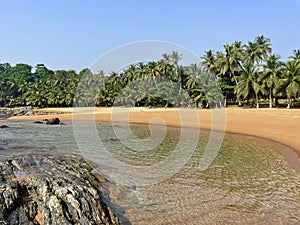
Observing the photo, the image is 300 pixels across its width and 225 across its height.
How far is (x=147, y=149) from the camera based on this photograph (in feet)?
52.2

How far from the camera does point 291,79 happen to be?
127 feet

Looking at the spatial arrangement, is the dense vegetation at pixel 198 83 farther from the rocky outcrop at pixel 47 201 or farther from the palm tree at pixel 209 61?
the rocky outcrop at pixel 47 201

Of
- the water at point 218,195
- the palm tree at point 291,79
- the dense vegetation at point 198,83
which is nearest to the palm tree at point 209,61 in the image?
the dense vegetation at point 198,83

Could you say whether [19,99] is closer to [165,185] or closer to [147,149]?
[147,149]

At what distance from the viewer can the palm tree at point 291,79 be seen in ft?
124

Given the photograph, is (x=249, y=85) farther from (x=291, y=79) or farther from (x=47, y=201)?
(x=47, y=201)

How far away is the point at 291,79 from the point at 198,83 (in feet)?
53.8

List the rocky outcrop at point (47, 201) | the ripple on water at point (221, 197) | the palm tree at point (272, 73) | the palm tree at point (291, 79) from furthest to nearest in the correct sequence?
the palm tree at point (272, 73) < the palm tree at point (291, 79) < the ripple on water at point (221, 197) < the rocky outcrop at point (47, 201)

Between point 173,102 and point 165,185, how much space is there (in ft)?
148

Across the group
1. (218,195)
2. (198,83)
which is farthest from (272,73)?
(218,195)

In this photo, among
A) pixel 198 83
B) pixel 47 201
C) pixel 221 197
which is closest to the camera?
pixel 47 201

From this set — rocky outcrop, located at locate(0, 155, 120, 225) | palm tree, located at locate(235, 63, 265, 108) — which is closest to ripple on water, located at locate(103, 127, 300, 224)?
rocky outcrop, located at locate(0, 155, 120, 225)

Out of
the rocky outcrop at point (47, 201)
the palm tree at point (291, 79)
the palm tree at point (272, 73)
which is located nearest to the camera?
the rocky outcrop at point (47, 201)

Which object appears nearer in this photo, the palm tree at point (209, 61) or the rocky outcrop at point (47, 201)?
the rocky outcrop at point (47, 201)
